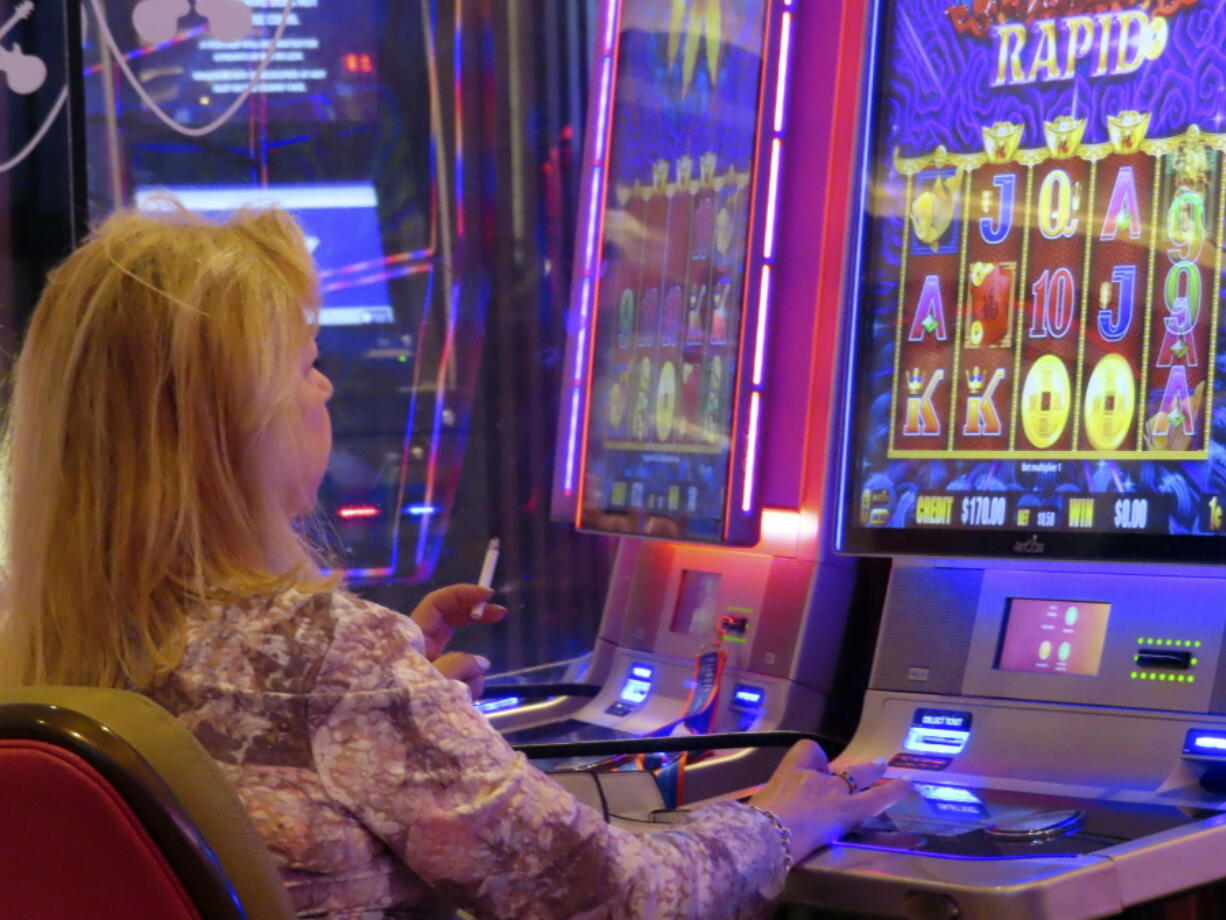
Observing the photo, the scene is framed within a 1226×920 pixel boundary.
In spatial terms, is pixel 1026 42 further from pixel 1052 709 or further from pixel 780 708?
pixel 780 708

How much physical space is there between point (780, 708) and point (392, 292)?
2214mm

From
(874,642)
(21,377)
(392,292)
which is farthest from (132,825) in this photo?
(392,292)

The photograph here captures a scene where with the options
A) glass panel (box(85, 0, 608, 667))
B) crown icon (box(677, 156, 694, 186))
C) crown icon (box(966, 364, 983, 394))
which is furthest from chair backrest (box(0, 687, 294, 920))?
glass panel (box(85, 0, 608, 667))

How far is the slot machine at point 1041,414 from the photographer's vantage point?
1.96 metres

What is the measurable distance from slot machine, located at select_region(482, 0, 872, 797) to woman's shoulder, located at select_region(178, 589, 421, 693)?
4.03 feet

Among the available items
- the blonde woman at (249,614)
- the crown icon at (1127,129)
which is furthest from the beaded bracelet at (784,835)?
the crown icon at (1127,129)

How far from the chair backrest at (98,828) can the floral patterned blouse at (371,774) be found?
7.0 inches

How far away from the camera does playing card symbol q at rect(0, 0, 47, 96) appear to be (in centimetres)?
369

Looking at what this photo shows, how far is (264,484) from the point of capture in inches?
49.7

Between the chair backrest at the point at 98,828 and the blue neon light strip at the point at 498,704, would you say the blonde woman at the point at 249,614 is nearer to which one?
the chair backrest at the point at 98,828

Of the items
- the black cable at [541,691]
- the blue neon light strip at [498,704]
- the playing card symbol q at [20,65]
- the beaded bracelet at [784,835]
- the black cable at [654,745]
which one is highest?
the playing card symbol q at [20,65]

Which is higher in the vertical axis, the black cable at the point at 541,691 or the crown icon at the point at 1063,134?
the crown icon at the point at 1063,134

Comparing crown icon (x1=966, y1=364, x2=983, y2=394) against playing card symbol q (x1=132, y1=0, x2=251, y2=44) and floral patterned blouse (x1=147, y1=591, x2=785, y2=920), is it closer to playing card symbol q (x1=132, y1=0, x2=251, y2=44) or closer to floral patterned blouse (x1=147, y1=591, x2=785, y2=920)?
floral patterned blouse (x1=147, y1=591, x2=785, y2=920)

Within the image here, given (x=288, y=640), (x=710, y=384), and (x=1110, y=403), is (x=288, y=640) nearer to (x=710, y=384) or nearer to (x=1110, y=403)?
(x=1110, y=403)
